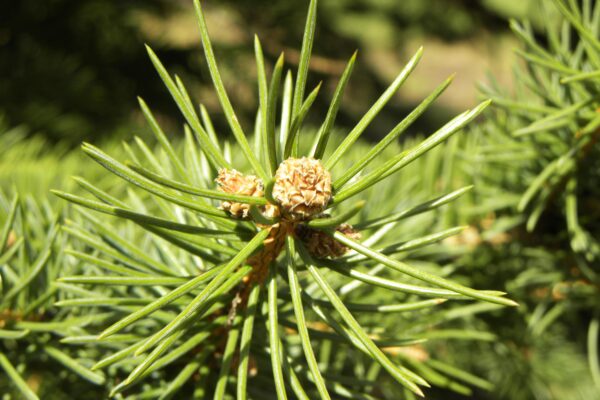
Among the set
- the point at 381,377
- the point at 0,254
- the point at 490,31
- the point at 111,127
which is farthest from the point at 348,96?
the point at 0,254

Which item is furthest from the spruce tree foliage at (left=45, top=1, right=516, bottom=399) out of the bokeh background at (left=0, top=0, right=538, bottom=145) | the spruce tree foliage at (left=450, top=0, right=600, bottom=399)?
the bokeh background at (left=0, top=0, right=538, bottom=145)

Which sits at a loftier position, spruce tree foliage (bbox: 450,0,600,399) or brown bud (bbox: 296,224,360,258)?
spruce tree foliage (bbox: 450,0,600,399)

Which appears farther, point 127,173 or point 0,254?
point 0,254

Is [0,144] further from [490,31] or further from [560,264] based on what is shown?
[490,31]

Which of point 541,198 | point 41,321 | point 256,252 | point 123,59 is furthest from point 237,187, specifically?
point 123,59

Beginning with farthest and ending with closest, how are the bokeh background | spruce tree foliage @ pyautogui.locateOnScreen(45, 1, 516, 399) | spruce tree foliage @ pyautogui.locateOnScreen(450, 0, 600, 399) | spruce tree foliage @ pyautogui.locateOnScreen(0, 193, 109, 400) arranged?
the bokeh background, spruce tree foliage @ pyautogui.locateOnScreen(450, 0, 600, 399), spruce tree foliage @ pyautogui.locateOnScreen(0, 193, 109, 400), spruce tree foliage @ pyautogui.locateOnScreen(45, 1, 516, 399)

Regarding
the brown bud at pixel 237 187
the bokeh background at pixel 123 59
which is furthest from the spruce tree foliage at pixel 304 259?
the bokeh background at pixel 123 59

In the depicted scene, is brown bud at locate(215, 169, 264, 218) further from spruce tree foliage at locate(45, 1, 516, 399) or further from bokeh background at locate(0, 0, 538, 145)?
bokeh background at locate(0, 0, 538, 145)

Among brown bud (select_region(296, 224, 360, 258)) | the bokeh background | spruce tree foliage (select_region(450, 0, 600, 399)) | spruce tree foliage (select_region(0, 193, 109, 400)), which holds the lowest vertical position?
spruce tree foliage (select_region(0, 193, 109, 400))
